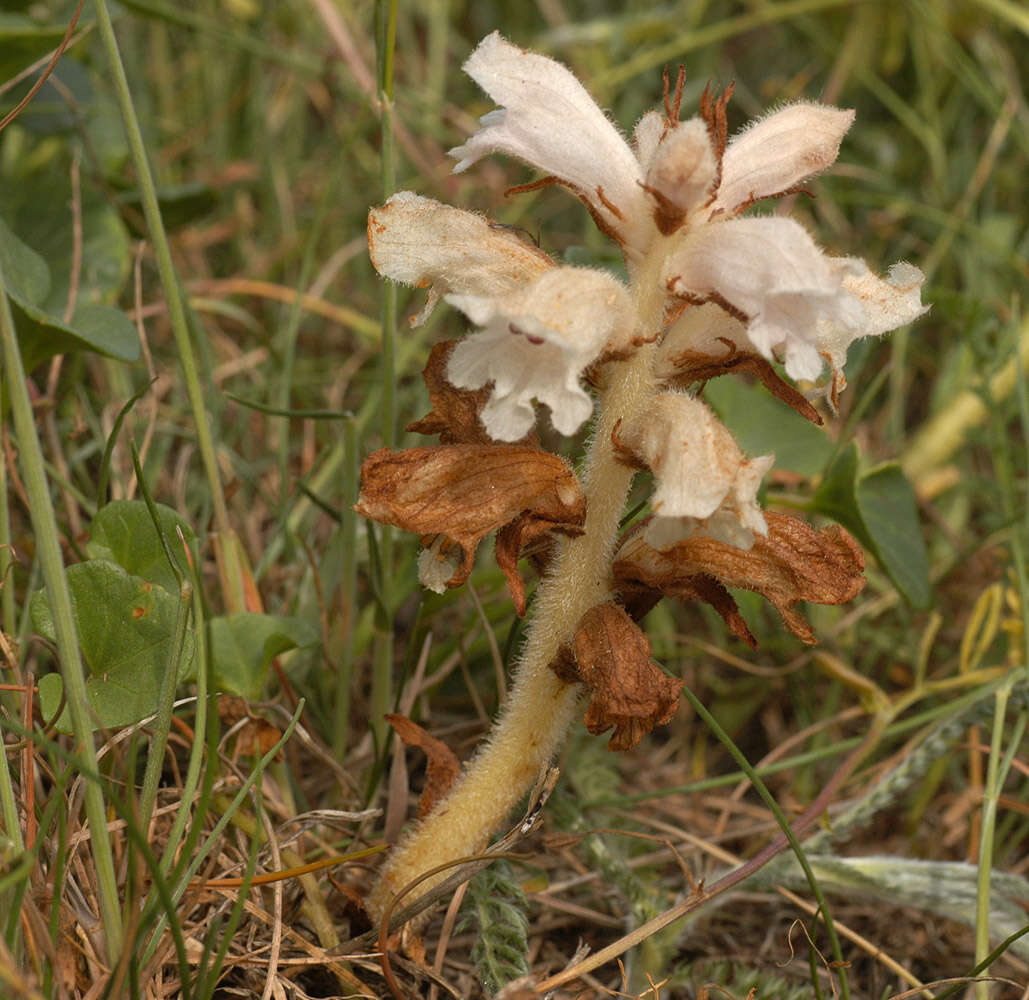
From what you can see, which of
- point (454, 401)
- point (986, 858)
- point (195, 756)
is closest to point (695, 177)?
point (454, 401)

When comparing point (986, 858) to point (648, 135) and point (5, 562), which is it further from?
point (5, 562)

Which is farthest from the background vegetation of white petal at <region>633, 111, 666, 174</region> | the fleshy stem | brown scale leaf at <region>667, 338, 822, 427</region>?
brown scale leaf at <region>667, 338, 822, 427</region>

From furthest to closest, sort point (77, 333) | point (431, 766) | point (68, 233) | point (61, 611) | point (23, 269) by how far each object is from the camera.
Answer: point (68, 233)
point (23, 269)
point (77, 333)
point (431, 766)
point (61, 611)

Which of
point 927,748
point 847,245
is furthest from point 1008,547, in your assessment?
point 847,245

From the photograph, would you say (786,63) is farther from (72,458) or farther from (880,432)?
(72,458)

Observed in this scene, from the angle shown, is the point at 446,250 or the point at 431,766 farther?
the point at 431,766

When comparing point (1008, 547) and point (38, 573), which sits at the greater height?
point (38, 573)

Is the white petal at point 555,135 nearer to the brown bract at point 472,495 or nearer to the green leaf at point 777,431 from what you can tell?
the brown bract at point 472,495
